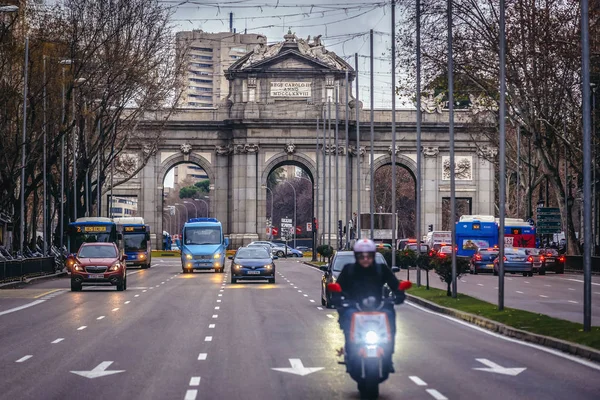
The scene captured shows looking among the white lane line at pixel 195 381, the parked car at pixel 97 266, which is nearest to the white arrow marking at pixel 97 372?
the white lane line at pixel 195 381

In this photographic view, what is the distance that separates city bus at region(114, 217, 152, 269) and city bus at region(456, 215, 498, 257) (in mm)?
18870

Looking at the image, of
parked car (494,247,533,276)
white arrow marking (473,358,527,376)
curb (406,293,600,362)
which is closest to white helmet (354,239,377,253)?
white arrow marking (473,358,527,376)

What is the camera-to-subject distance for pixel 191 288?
41938mm

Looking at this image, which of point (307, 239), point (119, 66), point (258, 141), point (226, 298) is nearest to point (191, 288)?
point (226, 298)

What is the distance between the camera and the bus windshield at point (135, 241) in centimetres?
7169

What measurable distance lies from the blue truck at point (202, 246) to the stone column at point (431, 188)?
3589 centimetres

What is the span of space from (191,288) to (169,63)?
27.2 meters

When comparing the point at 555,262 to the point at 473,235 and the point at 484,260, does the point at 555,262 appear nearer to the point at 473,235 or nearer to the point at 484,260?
the point at 484,260

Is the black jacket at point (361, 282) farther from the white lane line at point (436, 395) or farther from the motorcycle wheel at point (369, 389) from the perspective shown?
the white lane line at point (436, 395)

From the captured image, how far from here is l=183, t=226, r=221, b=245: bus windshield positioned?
60656mm

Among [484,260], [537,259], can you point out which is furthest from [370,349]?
[484,260]

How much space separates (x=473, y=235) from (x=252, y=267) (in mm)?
23441

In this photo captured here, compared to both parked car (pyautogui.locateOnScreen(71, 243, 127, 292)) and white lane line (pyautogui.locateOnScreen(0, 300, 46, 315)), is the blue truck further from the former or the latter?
white lane line (pyautogui.locateOnScreen(0, 300, 46, 315))

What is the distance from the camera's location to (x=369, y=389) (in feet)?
42.0
